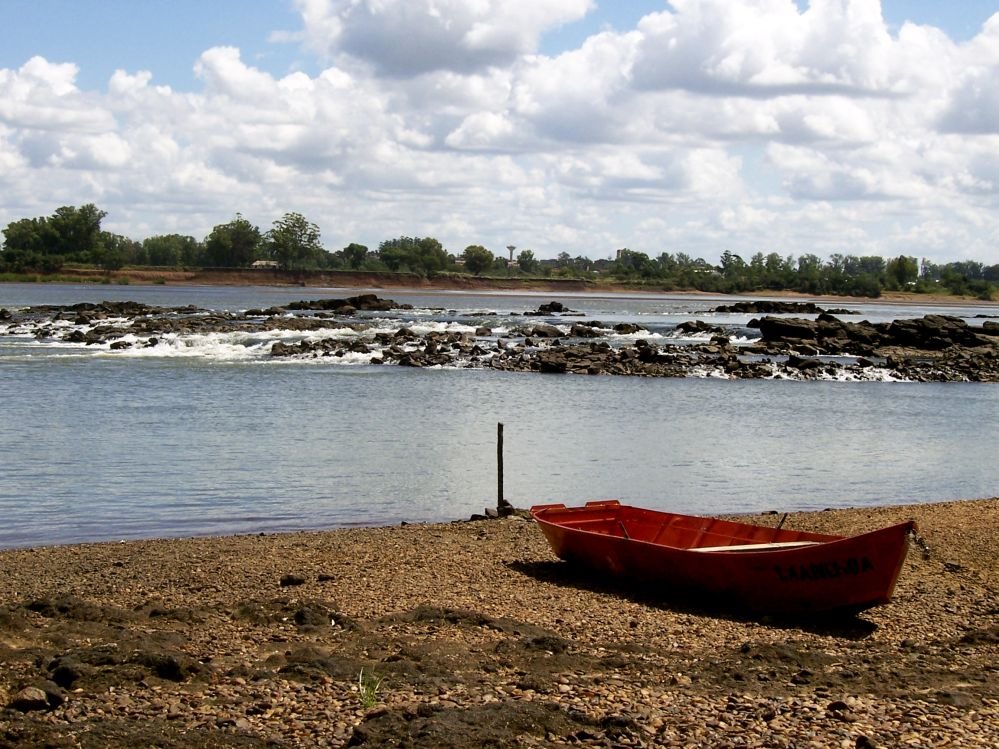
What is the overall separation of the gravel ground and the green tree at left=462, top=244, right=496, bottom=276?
181 m

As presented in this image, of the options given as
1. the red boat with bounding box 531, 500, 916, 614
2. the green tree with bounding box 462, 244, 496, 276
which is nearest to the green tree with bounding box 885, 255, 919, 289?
the green tree with bounding box 462, 244, 496, 276

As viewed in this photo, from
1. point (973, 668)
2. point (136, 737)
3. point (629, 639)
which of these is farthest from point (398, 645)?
point (973, 668)

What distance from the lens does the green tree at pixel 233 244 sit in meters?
184

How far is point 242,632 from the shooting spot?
35.0ft

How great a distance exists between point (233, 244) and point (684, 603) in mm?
179407

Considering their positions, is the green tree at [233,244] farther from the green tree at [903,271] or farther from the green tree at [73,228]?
the green tree at [903,271]

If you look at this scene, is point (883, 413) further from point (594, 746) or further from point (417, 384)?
point (594, 746)

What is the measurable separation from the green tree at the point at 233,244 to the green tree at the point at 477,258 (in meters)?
34.6

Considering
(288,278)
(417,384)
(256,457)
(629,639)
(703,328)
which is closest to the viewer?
Answer: (629,639)

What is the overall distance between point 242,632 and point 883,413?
29.3 m

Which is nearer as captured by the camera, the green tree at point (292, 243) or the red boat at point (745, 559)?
the red boat at point (745, 559)

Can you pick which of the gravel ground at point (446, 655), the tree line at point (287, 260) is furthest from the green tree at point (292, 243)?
the gravel ground at point (446, 655)

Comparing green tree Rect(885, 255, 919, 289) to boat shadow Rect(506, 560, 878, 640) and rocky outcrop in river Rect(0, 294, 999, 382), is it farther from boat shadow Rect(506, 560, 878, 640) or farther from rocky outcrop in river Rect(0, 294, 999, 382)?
Answer: boat shadow Rect(506, 560, 878, 640)

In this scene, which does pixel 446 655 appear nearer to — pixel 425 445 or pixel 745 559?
pixel 745 559
